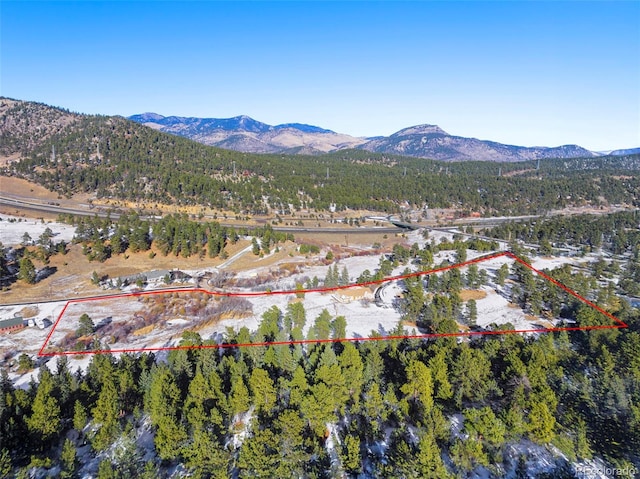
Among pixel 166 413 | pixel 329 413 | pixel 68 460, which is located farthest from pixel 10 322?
pixel 329 413

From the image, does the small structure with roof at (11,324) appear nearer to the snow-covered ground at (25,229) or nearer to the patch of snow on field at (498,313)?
the snow-covered ground at (25,229)

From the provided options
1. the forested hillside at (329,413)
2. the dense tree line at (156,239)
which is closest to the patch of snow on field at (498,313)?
the forested hillside at (329,413)

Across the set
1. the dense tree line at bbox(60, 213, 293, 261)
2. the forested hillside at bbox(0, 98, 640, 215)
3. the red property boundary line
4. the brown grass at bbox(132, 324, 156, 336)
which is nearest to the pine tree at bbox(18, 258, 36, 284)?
the dense tree line at bbox(60, 213, 293, 261)

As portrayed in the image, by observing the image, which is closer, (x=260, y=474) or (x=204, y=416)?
(x=260, y=474)

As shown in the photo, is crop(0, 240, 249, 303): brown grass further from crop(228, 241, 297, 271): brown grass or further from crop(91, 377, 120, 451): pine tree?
crop(91, 377, 120, 451): pine tree

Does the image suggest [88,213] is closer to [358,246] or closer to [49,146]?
[49,146]

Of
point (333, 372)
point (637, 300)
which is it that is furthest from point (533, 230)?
point (333, 372)
